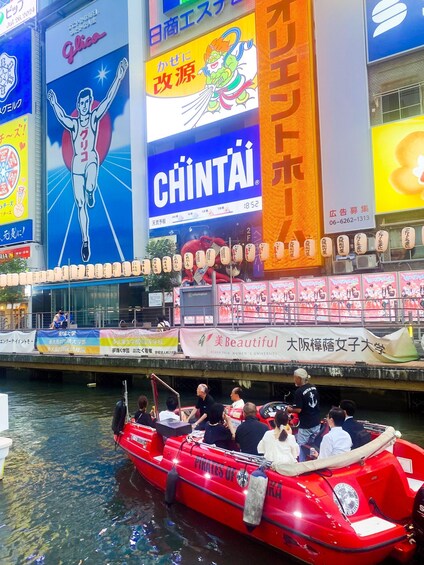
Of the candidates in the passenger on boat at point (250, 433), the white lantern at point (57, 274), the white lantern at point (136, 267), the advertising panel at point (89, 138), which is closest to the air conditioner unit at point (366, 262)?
the white lantern at point (136, 267)

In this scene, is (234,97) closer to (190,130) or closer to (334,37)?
(190,130)

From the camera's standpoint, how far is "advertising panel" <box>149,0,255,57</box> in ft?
104

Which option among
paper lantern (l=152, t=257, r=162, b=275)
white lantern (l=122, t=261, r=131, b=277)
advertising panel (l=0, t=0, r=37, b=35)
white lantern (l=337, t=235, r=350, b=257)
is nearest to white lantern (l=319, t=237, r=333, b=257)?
white lantern (l=337, t=235, r=350, b=257)

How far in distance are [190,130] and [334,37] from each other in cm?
1072

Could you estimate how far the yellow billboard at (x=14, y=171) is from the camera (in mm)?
42562

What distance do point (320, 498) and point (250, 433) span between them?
5.18 feet

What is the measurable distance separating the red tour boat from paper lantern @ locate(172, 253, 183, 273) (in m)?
20.8

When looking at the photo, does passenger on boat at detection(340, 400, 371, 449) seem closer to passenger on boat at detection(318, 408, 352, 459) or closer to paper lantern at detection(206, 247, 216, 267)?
passenger on boat at detection(318, 408, 352, 459)

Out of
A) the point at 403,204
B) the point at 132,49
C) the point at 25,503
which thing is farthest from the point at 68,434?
the point at 132,49

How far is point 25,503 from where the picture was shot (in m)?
8.32

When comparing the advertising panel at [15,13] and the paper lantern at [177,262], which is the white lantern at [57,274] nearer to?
the paper lantern at [177,262]

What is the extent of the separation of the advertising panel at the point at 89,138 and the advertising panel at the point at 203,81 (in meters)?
3.00

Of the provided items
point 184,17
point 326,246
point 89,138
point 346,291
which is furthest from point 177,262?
point 184,17

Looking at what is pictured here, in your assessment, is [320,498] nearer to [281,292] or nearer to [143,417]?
→ [143,417]
